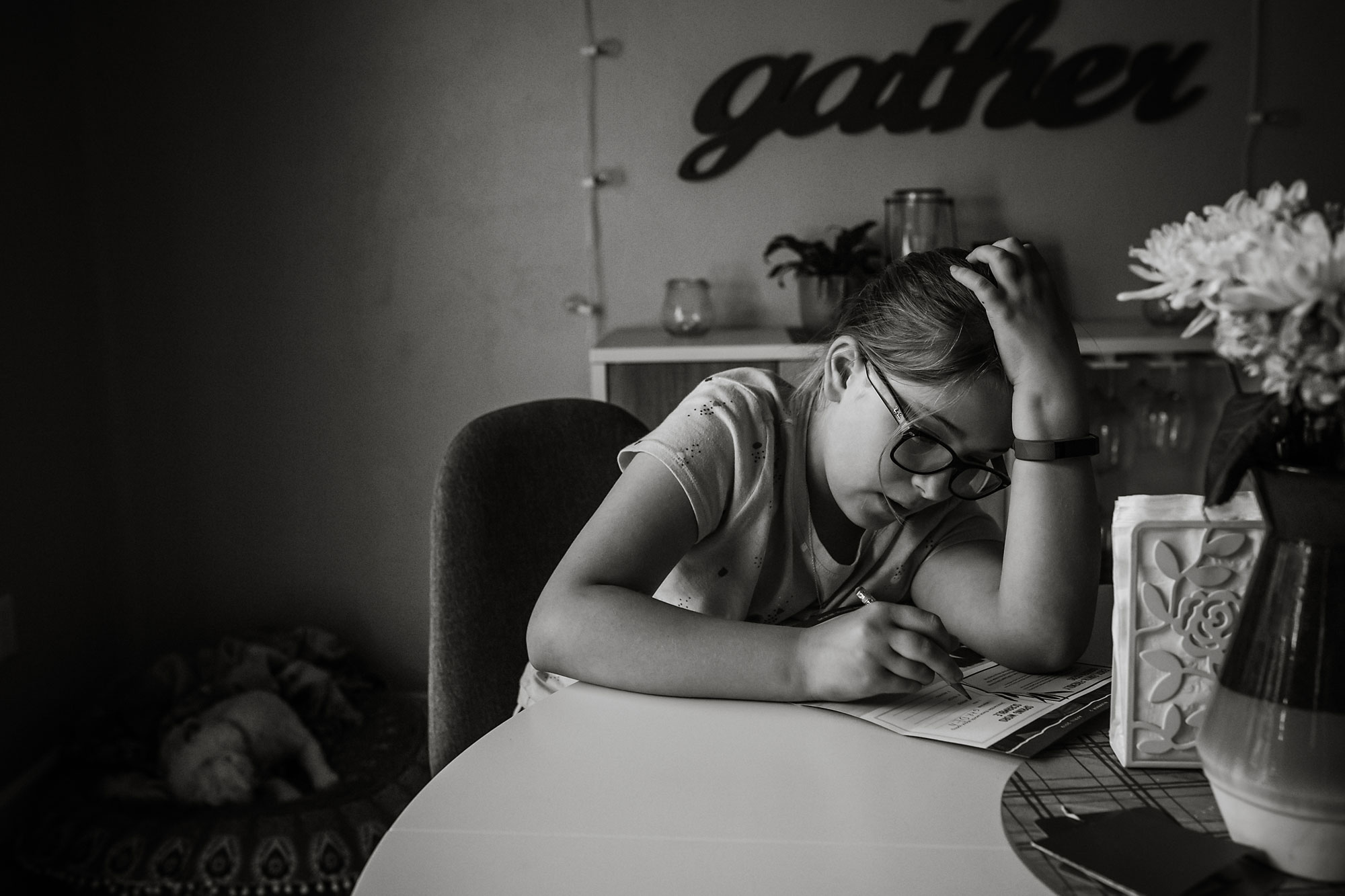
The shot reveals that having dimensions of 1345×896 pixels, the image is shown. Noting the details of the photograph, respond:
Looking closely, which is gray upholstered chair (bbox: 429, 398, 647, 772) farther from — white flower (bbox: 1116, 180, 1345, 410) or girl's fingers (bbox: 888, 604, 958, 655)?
white flower (bbox: 1116, 180, 1345, 410)

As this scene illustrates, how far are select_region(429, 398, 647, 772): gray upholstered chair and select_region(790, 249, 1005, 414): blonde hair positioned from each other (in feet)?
1.32

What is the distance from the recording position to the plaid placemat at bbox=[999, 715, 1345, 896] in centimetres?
67

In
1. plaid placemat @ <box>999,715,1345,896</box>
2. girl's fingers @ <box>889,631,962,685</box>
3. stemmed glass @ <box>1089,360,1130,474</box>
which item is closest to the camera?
plaid placemat @ <box>999,715,1345,896</box>

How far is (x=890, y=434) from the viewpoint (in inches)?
43.0

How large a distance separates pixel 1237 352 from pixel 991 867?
35 centimetres

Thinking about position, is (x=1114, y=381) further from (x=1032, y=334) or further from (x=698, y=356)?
(x=1032, y=334)

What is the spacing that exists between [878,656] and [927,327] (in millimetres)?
352

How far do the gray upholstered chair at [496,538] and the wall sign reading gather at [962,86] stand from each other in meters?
1.50

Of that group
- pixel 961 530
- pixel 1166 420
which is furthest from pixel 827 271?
pixel 961 530

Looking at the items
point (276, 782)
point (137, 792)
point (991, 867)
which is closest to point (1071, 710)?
point (991, 867)

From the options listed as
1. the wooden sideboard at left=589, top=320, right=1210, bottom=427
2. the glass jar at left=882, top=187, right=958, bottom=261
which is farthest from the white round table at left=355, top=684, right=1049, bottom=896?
the glass jar at left=882, top=187, right=958, bottom=261

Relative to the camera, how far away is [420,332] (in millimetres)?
2842

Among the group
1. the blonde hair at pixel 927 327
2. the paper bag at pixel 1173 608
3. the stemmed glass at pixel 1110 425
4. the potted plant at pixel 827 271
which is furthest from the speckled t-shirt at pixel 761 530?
the stemmed glass at pixel 1110 425

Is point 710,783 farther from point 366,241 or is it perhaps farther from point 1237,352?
point 366,241
